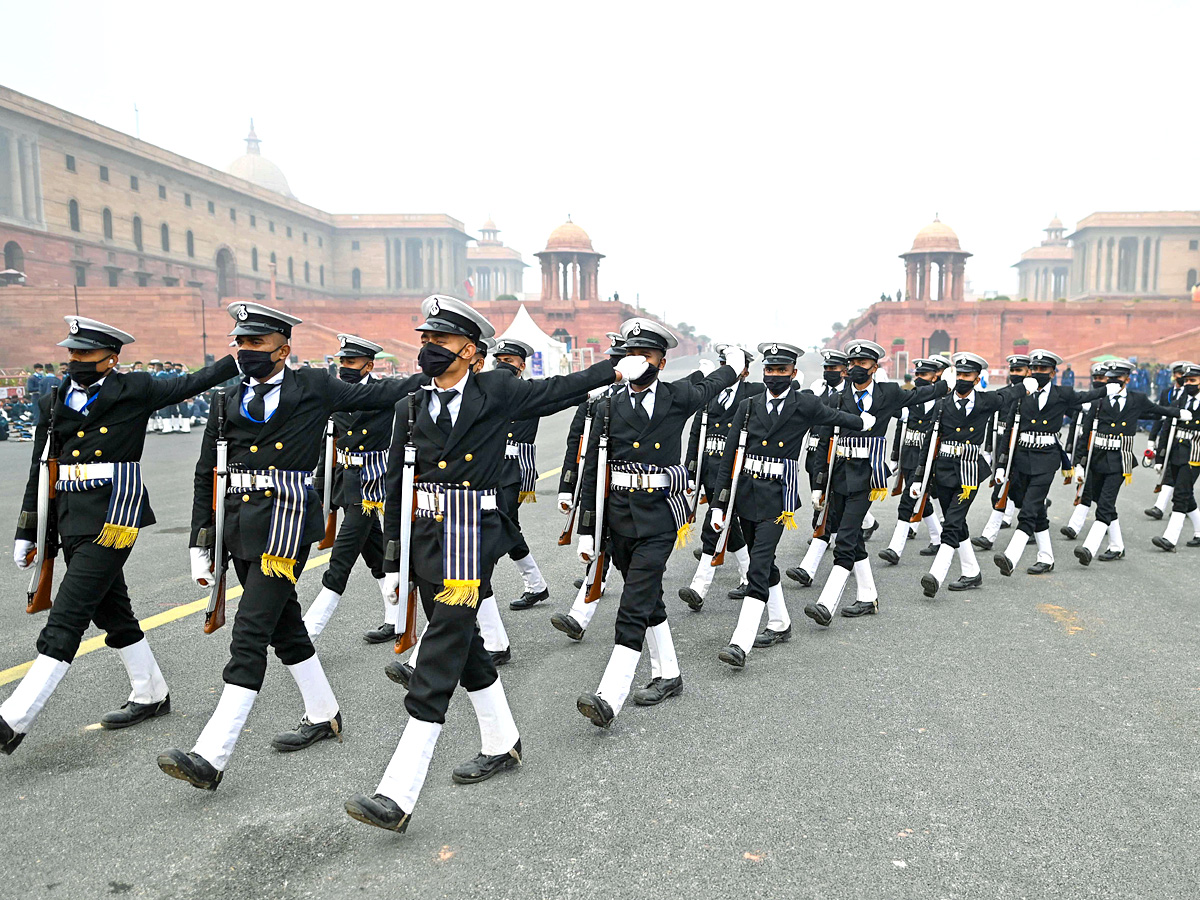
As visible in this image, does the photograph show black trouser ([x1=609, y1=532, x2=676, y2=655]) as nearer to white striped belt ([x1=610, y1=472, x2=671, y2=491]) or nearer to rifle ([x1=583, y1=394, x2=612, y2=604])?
rifle ([x1=583, y1=394, x2=612, y2=604])

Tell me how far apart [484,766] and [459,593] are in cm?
89

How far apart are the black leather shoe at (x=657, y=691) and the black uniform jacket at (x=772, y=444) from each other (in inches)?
50.5

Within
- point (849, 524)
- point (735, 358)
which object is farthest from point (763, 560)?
point (849, 524)

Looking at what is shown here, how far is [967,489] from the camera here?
791cm

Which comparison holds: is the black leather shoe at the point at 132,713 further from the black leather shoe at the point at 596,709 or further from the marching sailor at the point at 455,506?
the black leather shoe at the point at 596,709

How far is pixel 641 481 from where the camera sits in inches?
199

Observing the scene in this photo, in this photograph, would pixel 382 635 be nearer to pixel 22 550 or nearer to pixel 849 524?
pixel 22 550

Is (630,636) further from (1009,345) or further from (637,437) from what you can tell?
(1009,345)

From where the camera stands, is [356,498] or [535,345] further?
[535,345]

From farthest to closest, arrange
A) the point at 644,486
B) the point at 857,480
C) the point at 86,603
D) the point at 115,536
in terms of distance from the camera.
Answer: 1. the point at 857,480
2. the point at 644,486
3. the point at 115,536
4. the point at 86,603

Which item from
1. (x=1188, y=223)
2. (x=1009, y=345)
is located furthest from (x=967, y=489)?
(x=1188, y=223)

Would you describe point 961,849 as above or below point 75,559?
below

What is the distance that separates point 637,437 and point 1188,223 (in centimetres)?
10372

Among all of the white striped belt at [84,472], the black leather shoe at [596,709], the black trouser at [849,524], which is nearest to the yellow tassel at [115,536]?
the white striped belt at [84,472]
